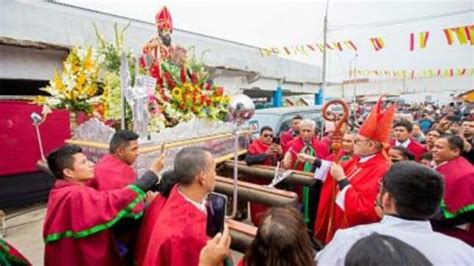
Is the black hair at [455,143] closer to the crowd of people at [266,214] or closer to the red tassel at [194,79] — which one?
the crowd of people at [266,214]

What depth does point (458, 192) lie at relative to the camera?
102 inches

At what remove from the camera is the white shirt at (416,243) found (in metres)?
1.33

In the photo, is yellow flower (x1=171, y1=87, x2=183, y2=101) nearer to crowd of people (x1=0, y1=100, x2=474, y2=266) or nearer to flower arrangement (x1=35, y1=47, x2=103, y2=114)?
flower arrangement (x1=35, y1=47, x2=103, y2=114)

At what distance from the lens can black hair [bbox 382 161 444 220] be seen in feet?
5.24

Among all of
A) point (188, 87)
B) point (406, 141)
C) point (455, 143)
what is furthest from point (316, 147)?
point (188, 87)

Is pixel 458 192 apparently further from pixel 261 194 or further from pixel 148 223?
pixel 148 223

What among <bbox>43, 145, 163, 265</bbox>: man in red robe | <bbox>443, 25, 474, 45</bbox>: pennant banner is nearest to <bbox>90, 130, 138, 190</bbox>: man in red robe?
<bbox>43, 145, 163, 265</bbox>: man in red robe

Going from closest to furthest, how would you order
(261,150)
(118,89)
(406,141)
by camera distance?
1. (118,89)
2. (261,150)
3. (406,141)

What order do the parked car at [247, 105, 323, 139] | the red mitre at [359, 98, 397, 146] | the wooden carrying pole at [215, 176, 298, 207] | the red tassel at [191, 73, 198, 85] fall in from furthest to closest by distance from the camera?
the parked car at [247, 105, 323, 139], the red tassel at [191, 73, 198, 85], the red mitre at [359, 98, 397, 146], the wooden carrying pole at [215, 176, 298, 207]

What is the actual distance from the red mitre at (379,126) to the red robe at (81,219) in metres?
1.94

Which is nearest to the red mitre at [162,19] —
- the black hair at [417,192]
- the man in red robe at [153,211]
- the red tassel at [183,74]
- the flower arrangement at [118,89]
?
the flower arrangement at [118,89]

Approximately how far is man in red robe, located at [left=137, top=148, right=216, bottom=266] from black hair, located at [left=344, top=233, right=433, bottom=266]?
0.91 m

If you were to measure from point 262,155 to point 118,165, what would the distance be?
2.00 meters

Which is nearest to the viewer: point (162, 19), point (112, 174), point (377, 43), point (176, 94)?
point (112, 174)
